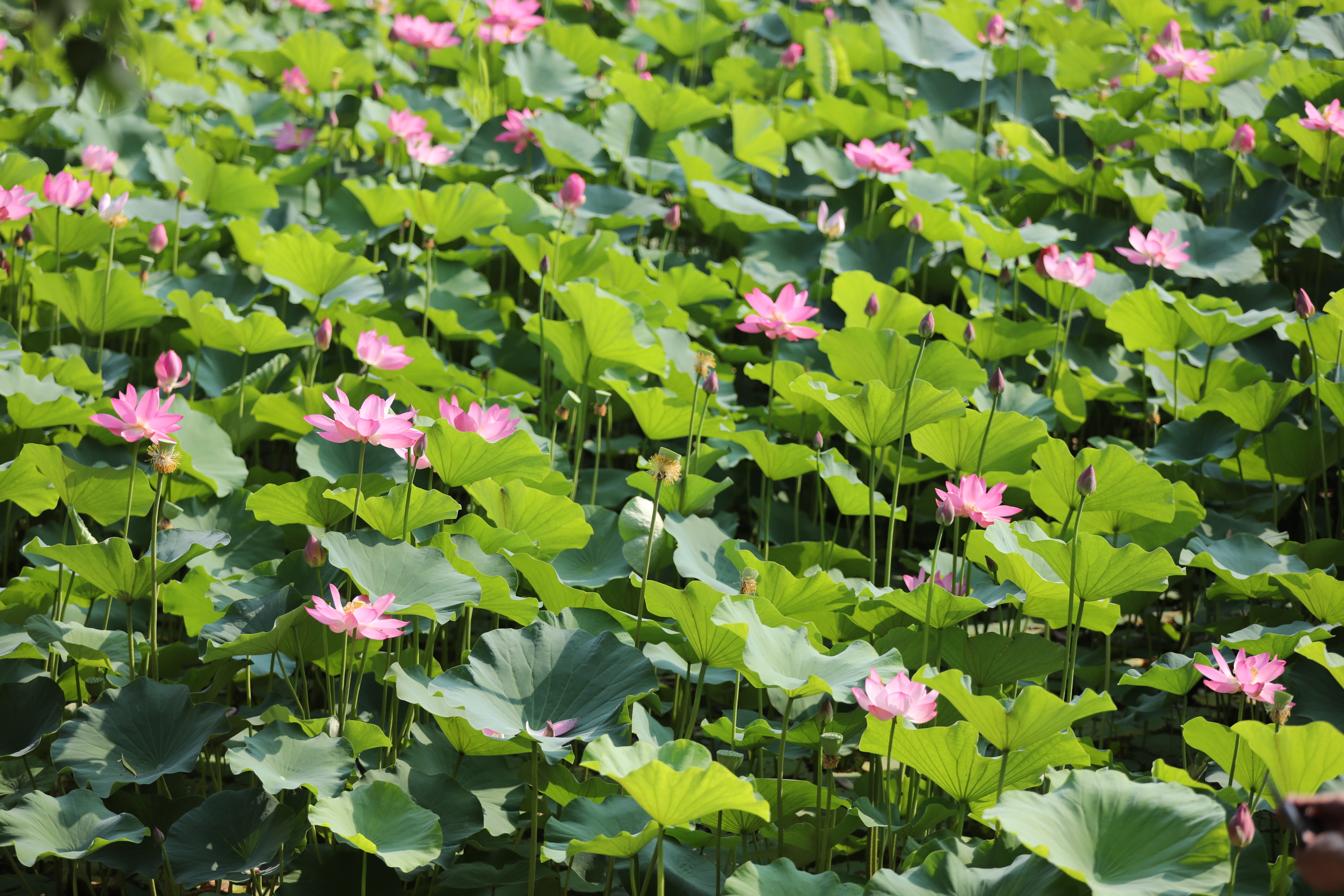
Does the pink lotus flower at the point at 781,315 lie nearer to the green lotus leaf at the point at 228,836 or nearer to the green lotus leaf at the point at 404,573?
the green lotus leaf at the point at 404,573

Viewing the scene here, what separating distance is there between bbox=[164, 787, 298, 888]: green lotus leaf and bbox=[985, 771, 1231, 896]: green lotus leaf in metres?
0.93

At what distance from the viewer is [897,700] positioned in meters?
1.33

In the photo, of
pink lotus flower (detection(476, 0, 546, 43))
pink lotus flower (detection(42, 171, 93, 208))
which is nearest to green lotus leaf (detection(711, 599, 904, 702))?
pink lotus flower (detection(42, 171, 93, 208))

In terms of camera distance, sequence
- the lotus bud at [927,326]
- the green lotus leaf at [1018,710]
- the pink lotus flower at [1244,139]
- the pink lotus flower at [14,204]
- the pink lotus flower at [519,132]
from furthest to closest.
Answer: the pink lotus flower at [519,132] < the pink lotus flower at [1244,139] < the pink lotus flower at [14,204] < the lotus bud at [927,326] < the green lotus leaf at [1018,710]

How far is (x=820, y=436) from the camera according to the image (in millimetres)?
1946

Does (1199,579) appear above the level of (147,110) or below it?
below

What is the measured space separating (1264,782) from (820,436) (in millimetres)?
882

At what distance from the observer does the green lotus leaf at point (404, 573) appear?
4.96ft

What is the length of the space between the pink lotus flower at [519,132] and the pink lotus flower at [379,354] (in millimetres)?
1195

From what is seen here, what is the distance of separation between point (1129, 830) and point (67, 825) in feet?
4.36

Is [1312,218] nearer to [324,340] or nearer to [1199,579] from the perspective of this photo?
[1199,579]

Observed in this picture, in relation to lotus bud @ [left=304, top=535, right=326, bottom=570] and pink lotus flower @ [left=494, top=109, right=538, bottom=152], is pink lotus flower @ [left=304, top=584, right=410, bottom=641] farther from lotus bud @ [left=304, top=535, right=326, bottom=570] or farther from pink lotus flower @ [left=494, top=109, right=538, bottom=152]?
pink lotus flower @ [left=494, top=109, right=538, bottom=152]

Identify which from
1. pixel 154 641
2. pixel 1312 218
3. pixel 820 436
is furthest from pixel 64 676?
pixel 1312 218

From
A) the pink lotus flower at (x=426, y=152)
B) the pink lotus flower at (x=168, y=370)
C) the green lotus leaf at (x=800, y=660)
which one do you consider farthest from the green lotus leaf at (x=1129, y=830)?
the pink lotus flower at (x=426, y=152)
